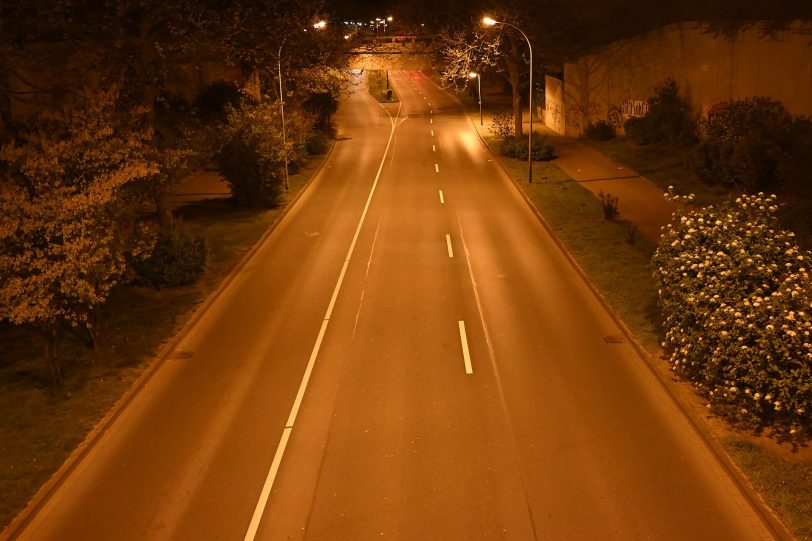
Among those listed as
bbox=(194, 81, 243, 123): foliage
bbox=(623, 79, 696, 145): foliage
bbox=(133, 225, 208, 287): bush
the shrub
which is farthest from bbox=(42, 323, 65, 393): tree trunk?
bbox=(194, 81, 243, 123): foliage

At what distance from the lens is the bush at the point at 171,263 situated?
61.5 feet

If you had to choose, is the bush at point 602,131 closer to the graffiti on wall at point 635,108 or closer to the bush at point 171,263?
the graffiti on wall at point 635,108

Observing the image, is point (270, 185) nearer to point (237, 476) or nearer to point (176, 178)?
point (176, 178)

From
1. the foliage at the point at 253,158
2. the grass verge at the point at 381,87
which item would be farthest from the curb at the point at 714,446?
the grass verge at the point at 381,87

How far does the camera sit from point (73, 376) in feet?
44.8

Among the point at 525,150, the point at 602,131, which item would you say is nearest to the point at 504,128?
the point at 602,131

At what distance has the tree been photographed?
1190 cm

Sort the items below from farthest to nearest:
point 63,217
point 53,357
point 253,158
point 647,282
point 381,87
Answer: point 381,87 → point 253,158 → point 647,282 → point 53,357 → point 63,217

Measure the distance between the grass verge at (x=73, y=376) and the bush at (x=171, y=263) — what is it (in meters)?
0.27

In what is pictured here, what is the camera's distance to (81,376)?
1366 centimetres

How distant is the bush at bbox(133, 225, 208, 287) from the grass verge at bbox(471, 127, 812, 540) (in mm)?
11006

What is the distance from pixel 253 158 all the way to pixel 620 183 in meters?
16.3

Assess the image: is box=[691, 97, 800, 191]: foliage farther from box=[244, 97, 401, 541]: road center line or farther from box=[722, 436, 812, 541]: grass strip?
box=[722, 436, 812, 541]: grass strip

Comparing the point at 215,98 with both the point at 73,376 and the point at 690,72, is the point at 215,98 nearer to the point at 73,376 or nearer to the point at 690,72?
the point at 690,72
